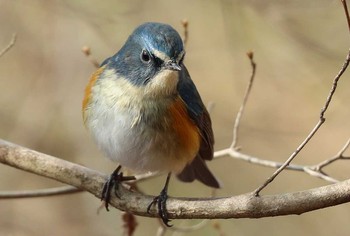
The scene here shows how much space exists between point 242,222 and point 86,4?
2730 mm

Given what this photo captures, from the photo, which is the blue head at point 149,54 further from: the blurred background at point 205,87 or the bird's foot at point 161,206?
the blurred background at point 205,87

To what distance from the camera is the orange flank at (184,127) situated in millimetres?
4091

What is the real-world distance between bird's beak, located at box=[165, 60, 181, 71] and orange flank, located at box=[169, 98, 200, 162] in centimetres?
40

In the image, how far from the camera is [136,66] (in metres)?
3.98

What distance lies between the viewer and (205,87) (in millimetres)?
7309

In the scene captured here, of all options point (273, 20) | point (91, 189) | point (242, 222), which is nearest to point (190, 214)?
point (91, 189)

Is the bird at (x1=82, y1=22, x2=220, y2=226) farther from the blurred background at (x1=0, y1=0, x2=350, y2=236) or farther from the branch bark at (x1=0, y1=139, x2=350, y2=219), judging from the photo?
the blurred background at (x1=0, y1=0, x2=350, y2=236)

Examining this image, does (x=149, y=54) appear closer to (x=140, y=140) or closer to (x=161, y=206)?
(x=140, y=140)

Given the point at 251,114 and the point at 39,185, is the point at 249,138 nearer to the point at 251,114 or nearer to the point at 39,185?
the point at 251,114

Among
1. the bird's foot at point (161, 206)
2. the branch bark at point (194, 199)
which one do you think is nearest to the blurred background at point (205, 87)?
the branch bark at point (194, 199)

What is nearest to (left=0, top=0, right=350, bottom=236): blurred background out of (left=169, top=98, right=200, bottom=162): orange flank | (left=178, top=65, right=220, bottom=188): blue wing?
(left=178, top=65, right=220, bottom=188): blue wing

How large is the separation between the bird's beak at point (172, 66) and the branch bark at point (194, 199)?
69 centimetres

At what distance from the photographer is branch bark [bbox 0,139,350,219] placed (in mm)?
3004

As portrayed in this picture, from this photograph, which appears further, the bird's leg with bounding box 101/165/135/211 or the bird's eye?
the bird's leg with bounding box 101/165/135/211
